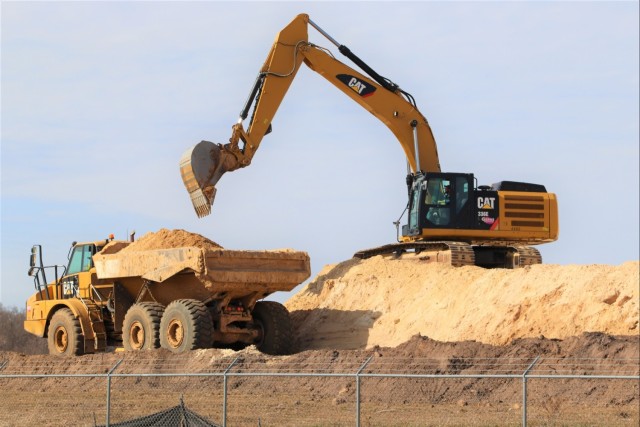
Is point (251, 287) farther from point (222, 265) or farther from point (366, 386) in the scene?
point (366, 386)

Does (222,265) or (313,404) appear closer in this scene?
(313,404)

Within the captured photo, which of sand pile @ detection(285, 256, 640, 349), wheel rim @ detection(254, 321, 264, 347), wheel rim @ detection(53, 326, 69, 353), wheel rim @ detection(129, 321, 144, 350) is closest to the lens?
sand pile @ detection(285, 256, 640, 349)

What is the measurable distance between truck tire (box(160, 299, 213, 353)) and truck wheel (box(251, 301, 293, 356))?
171 cm

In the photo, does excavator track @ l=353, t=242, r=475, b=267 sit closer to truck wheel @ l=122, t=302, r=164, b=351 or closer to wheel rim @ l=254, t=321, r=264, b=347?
wheel rim @ l=254, t=321, r=264, b=347

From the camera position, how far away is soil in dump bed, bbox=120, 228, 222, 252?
26.8 m

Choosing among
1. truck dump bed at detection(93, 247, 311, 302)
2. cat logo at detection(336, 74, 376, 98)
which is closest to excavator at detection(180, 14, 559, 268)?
cat logo at detection(336, 74, 376, 98)

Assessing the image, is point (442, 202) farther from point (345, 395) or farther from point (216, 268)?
point (345, 395)

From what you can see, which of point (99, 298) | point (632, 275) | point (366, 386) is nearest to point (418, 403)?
point (366, 386)

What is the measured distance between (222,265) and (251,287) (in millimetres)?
963

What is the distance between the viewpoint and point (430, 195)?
28000 mm

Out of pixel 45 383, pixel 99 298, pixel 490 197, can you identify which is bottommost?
pixel 45 383

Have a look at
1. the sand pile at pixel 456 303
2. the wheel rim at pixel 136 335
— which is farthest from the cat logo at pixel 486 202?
the wheel rim at pixel 136 335

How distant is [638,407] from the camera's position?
16484 millimetres

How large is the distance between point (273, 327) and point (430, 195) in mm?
5379
